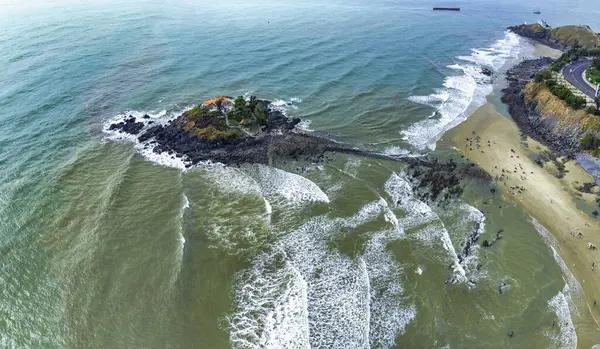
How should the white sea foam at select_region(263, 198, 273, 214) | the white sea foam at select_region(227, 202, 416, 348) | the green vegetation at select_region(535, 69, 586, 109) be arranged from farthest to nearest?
the green vegetation at select_region(535, 69, 586, 109), the white sea foam at select_region(263, 198, 273, 214), the white sea foam at select_region(227, 202, 416, 348)

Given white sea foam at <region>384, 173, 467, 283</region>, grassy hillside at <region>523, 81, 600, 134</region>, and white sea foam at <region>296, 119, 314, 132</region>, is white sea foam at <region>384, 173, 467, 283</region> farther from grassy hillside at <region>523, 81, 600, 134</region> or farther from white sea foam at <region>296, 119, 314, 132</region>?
grassy hillside at <region>523, 81, 600, 134</region>

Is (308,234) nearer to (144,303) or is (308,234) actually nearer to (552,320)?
(144,303)

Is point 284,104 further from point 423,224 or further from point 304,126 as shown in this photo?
point 423,224

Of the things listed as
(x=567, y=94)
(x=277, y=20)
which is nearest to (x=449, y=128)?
(x=567, y=94)

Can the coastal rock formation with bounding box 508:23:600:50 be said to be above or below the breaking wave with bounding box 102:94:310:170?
above

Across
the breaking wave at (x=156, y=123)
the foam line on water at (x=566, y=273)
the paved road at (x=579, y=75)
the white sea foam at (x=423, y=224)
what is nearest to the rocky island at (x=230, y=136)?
the breaking wave at (x=156, y=123)

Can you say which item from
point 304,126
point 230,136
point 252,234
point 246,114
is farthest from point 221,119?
point 252,234

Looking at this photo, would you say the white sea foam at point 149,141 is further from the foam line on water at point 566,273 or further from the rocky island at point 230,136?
the foam line on water at point 566,273

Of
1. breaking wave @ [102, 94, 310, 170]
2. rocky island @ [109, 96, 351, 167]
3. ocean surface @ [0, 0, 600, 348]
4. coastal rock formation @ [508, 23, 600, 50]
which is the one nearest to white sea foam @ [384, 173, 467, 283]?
ocean surface @ [0, 0, 600, 348]
